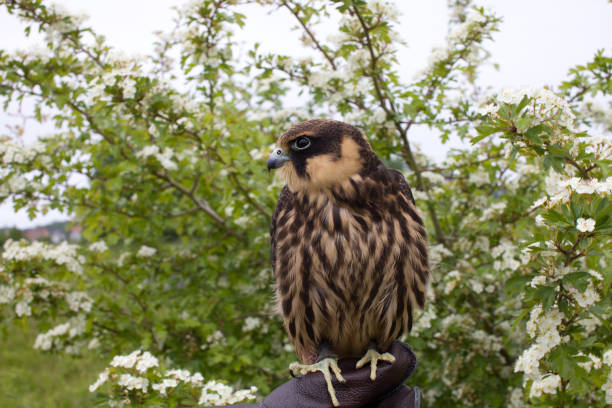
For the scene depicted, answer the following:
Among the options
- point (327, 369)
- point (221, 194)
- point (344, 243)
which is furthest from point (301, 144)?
point (221, 194)

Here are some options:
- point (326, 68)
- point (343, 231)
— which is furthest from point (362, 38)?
point (343, 231)

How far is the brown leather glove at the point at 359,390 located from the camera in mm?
1835

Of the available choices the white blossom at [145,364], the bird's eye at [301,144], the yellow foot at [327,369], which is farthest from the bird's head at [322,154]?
the white blossom at [145,364]

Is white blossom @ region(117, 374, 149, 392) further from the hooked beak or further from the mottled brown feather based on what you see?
the hooked beak

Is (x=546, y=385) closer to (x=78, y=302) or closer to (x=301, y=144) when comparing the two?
(x=301, y=144)

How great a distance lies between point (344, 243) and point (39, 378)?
651 centimetres

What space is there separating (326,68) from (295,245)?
7.62 feet

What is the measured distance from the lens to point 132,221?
3.69 meters

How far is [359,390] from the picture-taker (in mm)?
1834

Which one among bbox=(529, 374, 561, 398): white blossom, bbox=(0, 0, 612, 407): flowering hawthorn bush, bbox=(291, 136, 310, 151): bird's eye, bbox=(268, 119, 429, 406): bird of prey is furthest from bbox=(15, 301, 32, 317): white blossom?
bbox=(529, 374, 561, 398): white blossom

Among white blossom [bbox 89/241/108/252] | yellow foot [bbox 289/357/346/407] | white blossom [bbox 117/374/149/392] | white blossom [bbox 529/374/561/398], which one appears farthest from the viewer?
white blossom [bbox 89/241/108/252]

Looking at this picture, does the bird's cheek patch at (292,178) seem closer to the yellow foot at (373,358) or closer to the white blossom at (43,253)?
the yellow foot at (373,358)

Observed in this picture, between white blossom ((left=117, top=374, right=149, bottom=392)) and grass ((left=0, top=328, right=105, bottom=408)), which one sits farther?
grass ((left=0, top=328, right=105, bottom=408))

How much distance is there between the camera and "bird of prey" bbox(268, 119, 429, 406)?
1827 millimetres
